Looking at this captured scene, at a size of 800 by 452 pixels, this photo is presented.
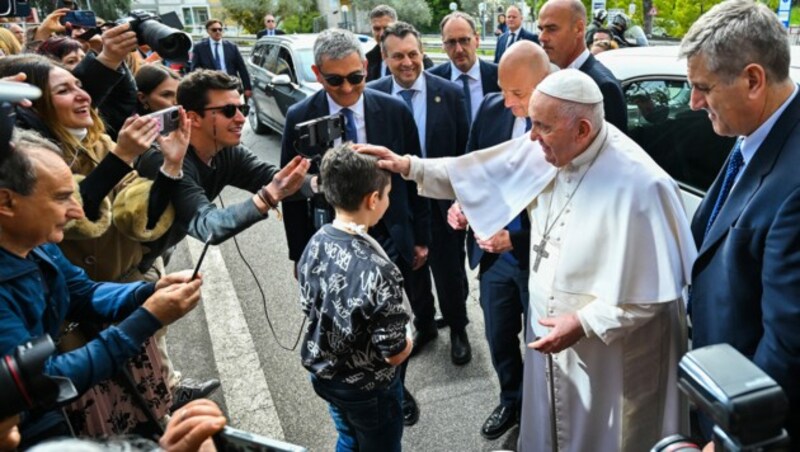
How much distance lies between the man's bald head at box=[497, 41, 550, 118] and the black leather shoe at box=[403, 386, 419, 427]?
1.66 m

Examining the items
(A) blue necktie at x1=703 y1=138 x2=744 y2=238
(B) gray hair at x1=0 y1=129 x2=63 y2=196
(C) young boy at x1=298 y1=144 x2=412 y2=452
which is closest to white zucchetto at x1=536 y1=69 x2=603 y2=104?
(A) blue necktie at x1=703 y1=138 x2=744 y2=238

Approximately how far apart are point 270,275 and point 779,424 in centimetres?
455

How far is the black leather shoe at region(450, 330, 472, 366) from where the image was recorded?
3615mm

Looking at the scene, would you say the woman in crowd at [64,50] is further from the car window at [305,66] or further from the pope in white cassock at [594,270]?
the car window at [305,66]

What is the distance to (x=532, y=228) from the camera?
8.13 ft

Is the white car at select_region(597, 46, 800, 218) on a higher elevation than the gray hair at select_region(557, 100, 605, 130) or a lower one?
lower

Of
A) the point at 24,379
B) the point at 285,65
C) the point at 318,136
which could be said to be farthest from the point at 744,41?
the point at 285,65

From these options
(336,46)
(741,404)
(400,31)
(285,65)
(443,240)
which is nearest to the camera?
(741,404)

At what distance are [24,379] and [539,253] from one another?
1.79 metres

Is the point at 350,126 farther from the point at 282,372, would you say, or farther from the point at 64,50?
the point at 64,50

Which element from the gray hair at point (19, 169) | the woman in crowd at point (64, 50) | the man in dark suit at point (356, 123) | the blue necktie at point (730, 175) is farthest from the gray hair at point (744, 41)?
the woman in crowd at point (64, 50)

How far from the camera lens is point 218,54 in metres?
9.41

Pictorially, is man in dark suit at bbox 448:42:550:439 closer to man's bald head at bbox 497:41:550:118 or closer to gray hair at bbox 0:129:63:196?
man's bald head at bbox 497:41:550:118

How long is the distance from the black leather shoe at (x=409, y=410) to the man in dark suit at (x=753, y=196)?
170 centimetres
